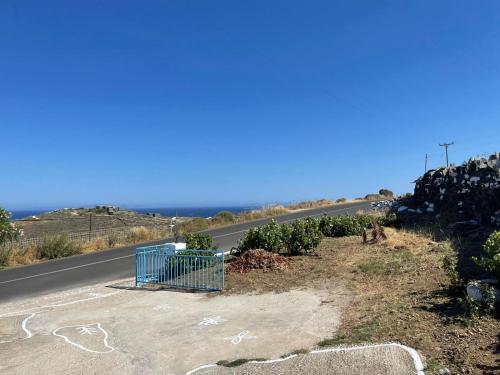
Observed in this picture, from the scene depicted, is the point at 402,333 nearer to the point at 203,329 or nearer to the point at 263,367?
the point at 263,367

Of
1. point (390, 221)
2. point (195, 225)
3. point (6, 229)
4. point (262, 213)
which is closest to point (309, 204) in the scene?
point (262, 213)

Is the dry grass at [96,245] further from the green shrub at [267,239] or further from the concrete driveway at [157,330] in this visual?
the green shrub at [267,239]

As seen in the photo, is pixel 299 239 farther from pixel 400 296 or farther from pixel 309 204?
pixel 309 204

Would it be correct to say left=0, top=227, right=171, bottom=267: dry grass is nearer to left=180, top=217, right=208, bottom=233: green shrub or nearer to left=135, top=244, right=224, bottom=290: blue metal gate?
left=180, top=217, right=208, bottom=233: green shrub

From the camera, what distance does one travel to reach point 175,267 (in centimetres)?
1301

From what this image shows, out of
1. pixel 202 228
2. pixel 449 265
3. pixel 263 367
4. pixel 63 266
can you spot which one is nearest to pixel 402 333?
pixel 263 367

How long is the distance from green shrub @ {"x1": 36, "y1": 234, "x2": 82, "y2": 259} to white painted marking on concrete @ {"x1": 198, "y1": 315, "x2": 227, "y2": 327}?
16054 mm

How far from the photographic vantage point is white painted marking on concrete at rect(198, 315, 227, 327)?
8.64 meters

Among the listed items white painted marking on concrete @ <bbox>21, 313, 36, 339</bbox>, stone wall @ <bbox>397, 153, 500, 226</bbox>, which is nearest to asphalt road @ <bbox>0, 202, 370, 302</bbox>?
white painted marking on concrete @ <bbox>21, 313, 36, 339</bbox>

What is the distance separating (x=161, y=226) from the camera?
32281mm

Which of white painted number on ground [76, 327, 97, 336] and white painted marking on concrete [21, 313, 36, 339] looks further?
white painted marking on concrete [21, 313, 36, 339]

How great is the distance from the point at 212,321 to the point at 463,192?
1463cm

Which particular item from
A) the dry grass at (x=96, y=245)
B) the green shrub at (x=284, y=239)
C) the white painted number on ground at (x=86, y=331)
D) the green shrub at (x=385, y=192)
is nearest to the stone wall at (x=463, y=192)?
the green shrub at (x=284, y=239)

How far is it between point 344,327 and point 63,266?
14704 mm
